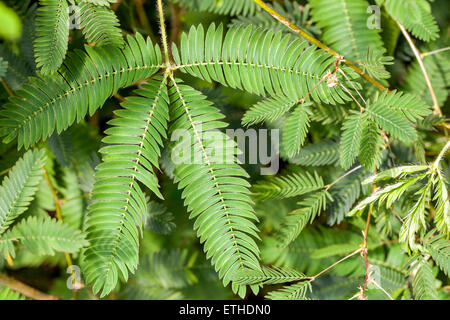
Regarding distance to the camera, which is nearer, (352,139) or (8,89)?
(352,139)

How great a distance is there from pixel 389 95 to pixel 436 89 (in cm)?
76

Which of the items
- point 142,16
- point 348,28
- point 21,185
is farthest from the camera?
point 142,16

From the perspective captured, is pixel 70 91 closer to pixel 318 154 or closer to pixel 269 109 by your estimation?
pixel 269 109

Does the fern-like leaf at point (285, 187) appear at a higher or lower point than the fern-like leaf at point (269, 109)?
lower

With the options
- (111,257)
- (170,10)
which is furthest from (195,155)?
(170,10)

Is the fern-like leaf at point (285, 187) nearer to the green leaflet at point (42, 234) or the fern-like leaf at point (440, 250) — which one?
the fern-like leaf at point (440, 250)

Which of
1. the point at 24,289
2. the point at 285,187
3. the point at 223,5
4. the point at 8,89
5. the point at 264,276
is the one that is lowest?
the point at 264,276

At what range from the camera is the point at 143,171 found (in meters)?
1.23

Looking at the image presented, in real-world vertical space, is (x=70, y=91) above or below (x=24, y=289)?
above

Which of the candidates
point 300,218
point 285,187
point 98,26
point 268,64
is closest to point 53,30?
point 98,26

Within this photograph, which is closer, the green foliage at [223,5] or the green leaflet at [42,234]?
the green leaflet at [42,234]

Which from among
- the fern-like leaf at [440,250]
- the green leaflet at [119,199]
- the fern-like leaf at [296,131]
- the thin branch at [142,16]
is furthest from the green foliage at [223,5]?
the fern-like leaf at [440,250]

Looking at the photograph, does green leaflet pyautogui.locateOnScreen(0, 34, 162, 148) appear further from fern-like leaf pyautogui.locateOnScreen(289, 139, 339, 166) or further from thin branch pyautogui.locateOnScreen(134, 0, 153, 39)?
thin branch pyautogui.locateOnScreen(134, 0, 153, 39)

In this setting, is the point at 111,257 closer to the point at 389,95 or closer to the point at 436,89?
the point at 389,95
